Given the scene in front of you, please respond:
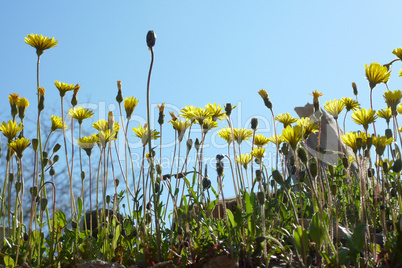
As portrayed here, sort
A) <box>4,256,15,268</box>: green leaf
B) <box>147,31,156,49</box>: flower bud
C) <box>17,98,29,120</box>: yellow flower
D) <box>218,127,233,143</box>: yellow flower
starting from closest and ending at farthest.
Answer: <box>147,31,156,49</box>: flower bud
<box>4,256,15,268</box>: green leaf
<box>17,98,29,120</box>: yellow flower
<box>218,127,233,143</box>: yellow flower

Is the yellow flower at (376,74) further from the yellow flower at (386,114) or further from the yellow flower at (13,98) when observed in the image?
the yellow flower at (13,98)

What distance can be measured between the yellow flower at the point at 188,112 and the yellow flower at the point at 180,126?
3.3 inches

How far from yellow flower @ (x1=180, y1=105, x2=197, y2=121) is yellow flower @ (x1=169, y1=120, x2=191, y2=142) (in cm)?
8

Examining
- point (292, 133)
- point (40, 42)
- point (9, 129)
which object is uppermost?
point (40, 42)

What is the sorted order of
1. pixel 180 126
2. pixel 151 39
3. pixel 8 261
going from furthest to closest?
pixel 180 126
pixel 8 261
pixel 151 39

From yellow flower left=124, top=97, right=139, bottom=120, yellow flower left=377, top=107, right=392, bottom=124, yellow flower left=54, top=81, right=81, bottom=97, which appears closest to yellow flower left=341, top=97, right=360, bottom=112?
yellow flower left=377, top=107, right=392, bottom=124

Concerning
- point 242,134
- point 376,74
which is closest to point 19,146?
point 242,134

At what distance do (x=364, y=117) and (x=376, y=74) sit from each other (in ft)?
0.79

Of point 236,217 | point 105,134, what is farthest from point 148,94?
point 236,217

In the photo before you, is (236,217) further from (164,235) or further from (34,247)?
(34,247)

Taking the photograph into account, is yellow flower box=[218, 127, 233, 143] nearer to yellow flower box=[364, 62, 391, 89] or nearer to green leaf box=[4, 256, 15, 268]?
yellow flower box=[364, 62, 391, 89]

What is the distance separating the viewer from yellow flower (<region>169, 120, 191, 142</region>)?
7.34ft

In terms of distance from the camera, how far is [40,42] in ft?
7.73

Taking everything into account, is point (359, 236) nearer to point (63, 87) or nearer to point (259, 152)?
point (259, 152)
